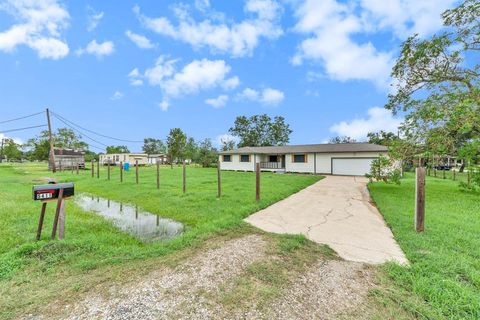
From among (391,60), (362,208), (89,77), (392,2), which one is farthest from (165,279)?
(89,77)

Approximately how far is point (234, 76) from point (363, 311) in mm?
21855

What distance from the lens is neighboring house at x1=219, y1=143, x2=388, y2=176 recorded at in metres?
19.7

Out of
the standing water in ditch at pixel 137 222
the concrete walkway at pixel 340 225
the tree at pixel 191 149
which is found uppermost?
the tree at pixel 191 149

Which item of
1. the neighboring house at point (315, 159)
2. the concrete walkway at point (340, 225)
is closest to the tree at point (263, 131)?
the neighboring house at point (315, 159)

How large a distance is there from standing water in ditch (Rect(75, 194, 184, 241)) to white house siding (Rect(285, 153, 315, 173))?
57.4 feet

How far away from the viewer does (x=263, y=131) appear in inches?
1822

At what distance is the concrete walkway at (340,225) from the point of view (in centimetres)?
381

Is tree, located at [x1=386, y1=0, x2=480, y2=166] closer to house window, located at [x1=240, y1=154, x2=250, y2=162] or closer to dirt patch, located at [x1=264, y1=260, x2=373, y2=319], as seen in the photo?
dirt patch, located at [x1=264, y1=260, x2=373, y2=319]

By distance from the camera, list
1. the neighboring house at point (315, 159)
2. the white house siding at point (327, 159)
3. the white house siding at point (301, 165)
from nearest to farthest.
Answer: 1. the neighboring house at point (315, 159)
2. the white house siding at point (327, 159)
3. the white house siding at point (301, 165)

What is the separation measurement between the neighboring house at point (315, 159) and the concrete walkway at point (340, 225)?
13069 mm

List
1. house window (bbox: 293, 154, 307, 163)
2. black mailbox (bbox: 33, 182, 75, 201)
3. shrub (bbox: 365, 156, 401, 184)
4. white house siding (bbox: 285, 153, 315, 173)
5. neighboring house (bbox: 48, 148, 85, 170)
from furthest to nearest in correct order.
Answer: neighboring house (bbox: 48, 148, 85, 170)
house window (bbox: 293, 154, 307, 163)
white house siding (bbox: 285, 153, 315, 173)
shrub (bbox: 365, 156, 401, 184)
black mailbox (bbox: 33, 182, 75, 201)

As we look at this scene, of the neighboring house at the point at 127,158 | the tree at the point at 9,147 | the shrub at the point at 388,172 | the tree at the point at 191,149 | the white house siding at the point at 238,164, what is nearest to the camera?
the shrub at the point at 388,172

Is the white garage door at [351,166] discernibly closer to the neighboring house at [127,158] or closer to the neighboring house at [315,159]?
the neighboring house at [315,159]

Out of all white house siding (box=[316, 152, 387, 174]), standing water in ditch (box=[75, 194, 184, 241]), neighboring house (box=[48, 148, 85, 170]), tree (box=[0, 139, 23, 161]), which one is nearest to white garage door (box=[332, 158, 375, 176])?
white house siding (box=[316, 152, 387, 174])
